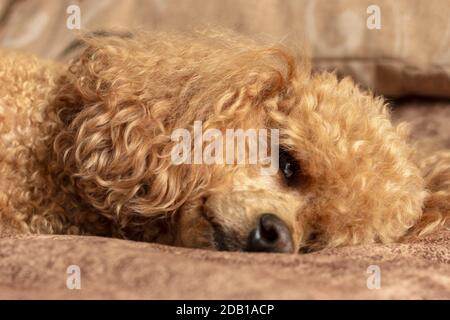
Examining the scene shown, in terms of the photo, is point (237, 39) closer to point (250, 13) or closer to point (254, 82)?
point (254, 82)

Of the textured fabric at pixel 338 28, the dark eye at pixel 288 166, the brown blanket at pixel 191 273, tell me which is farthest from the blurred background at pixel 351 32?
the brown blanket at pixel 191 273

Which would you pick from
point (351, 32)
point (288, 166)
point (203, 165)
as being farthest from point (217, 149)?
point (351, 32)

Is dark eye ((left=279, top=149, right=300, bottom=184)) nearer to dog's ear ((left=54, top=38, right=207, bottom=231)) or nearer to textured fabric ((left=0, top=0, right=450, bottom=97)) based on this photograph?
dog's ear ((left=54, top=38, right=207, bottom=231))

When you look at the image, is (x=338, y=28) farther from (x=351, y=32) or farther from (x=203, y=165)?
(x=203, y=165)

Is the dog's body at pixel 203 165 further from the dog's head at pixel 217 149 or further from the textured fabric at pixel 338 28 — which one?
the textured fabric at pixel 338 28

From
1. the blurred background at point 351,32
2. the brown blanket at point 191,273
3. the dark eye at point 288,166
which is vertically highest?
the blurred background at point 351,32

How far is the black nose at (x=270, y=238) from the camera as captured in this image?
1.21 metres

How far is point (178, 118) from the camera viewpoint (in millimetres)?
1353

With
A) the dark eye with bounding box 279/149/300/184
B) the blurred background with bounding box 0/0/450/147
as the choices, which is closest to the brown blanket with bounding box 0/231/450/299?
the dark eye with bounding box 279/149/300/184
